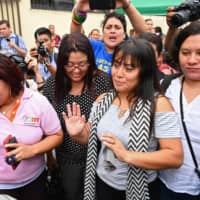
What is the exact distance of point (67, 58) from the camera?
185cm

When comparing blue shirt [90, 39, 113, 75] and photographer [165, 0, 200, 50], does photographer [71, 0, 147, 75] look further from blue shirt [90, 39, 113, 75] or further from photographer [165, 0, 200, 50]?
photographer [165, 0, 200, 50]

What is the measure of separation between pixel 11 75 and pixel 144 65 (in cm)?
72

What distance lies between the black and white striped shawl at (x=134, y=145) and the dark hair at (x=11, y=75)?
1.57 feet

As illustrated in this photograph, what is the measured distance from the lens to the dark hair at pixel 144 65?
1357mm

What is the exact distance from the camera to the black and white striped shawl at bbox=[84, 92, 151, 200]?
134 centimetres

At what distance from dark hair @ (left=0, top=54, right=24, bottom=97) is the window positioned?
7.06 metres

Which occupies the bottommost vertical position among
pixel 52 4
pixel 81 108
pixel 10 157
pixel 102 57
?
pixel 10 157

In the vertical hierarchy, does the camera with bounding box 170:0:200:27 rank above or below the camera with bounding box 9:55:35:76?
above

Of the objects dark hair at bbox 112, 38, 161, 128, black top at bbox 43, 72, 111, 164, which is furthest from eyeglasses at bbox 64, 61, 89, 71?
dark hair at bbox 112, 38, 161, 128

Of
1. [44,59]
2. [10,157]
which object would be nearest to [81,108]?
[10,157]

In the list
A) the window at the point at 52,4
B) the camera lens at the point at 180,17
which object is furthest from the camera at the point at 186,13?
the window at the point at 52,4

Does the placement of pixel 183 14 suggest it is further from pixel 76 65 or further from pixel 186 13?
pixel 76 65

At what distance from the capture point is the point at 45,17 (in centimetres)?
855

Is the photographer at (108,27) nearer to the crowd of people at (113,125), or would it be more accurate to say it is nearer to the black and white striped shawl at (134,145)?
the crowd of people at (113,125)
